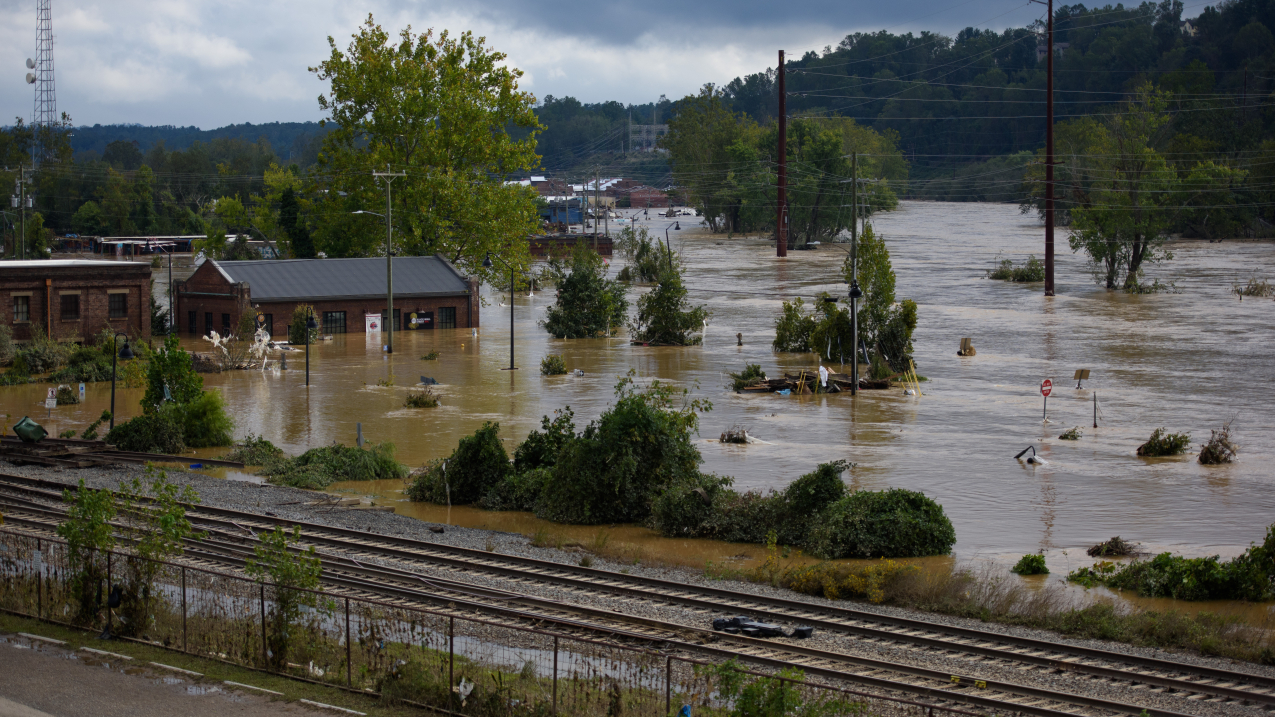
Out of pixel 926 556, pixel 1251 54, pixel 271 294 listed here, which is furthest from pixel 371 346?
pixel 1251 54

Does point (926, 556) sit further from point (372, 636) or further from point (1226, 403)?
point (1226, 403)

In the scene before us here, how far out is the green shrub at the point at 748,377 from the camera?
1720 inches

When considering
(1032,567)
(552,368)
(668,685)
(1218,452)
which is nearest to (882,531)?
(1032,567)

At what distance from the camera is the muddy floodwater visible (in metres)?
25.5

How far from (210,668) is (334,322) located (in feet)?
167

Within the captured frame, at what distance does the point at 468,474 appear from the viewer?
26.8m

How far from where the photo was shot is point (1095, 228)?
8469cm

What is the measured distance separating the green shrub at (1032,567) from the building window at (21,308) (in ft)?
148

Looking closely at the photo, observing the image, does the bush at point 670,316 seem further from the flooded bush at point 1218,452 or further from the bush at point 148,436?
the flooded bush at point 1218,452

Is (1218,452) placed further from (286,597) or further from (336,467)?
(286,597)

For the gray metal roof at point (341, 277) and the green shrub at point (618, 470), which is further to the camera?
the gray metal roof at point (341, 277)

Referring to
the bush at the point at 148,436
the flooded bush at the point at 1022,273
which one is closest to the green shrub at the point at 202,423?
the bush at the point at 148,436

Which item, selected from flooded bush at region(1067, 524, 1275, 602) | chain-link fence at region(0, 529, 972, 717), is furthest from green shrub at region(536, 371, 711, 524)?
flooded bush at region(1067, 524, 1275, 602)

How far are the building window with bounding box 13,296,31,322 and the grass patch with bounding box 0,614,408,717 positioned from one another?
126ft
